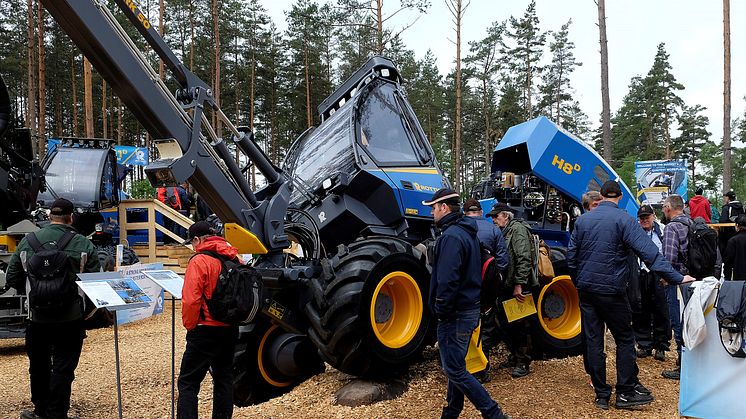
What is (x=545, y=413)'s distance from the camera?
5234mm

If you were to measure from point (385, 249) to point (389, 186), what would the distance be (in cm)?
93

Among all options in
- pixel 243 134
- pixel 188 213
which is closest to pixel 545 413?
pixel 243 134

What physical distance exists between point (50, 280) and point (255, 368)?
2.03 m

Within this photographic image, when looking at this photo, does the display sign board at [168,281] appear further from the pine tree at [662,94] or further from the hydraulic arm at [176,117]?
the pine tree at [662,94]

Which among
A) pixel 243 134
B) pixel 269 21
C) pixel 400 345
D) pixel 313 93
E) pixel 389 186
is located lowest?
pixel 400 345

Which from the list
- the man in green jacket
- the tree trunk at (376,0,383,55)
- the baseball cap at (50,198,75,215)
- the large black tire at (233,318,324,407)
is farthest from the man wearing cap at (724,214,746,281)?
the tree trunk at (376,0,383,55)

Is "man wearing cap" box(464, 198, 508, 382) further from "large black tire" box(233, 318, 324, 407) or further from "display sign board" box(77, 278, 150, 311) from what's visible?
"display sign board" box(77, 278, 150, 311)

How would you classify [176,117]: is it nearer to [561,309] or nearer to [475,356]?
[475,356]

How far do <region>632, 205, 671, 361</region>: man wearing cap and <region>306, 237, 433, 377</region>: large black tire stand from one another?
321cm

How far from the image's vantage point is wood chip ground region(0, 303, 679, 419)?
5285mm

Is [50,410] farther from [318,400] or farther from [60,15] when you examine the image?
[60,15]

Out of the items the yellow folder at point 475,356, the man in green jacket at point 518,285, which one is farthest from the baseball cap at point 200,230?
the man in green jacket at point 518,285

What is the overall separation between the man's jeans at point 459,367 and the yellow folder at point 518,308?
5.69 feet

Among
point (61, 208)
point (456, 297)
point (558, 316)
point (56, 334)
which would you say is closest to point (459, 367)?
point (456, 297)
